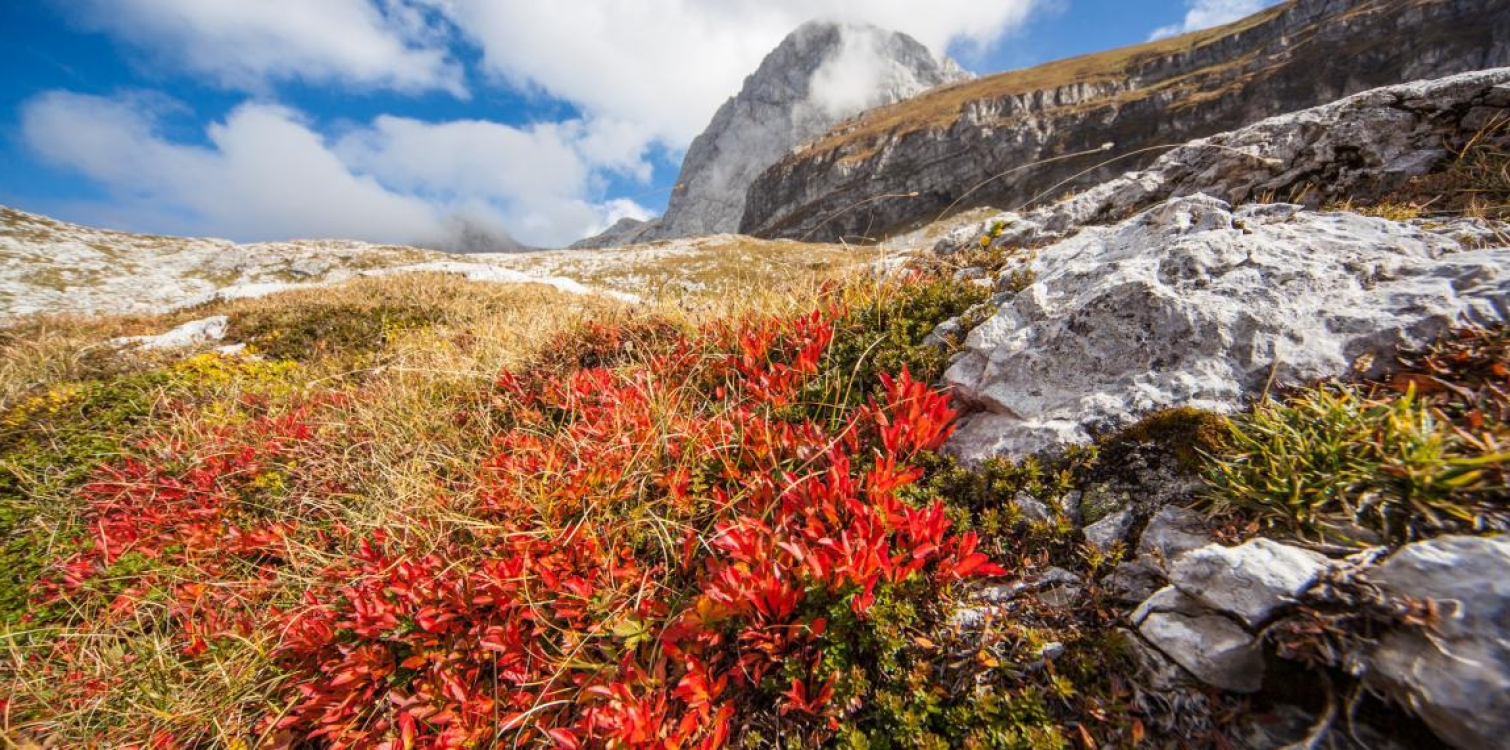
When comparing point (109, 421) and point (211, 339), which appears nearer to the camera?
point (109, 421)

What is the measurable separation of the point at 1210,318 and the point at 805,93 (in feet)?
665

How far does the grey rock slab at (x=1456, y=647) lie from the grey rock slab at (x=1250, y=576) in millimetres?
168

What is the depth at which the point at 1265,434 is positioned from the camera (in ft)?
6.63

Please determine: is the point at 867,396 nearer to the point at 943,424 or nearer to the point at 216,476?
the point at 943,424

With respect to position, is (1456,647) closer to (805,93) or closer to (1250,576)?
(1250,576)

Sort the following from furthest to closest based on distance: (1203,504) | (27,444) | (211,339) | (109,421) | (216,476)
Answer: (211,339)
(109,421)
(27,444)
(216,476)
(1203,504)

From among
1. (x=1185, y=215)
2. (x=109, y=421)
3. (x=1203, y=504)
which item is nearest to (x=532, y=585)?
(x=1203, y=504)

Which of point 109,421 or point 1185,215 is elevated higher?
point 1185,215

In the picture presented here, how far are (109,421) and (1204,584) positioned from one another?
9362mm

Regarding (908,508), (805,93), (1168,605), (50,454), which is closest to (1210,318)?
(1168,605)

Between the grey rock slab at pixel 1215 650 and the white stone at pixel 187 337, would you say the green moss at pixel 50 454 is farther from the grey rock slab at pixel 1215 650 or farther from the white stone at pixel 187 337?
the grey rock slab at pixel 1215 650

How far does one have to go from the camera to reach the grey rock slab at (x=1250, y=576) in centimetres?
147

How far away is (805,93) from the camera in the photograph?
584ft

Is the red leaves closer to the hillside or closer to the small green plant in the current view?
the small green plant
